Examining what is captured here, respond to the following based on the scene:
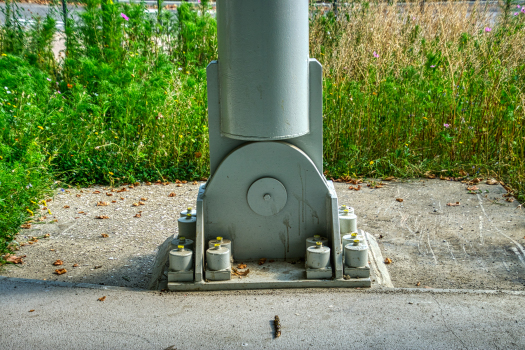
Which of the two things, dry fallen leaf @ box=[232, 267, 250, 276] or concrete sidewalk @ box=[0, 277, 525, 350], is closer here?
concrete sidewalk @ box=[0, 277, 525, 350]

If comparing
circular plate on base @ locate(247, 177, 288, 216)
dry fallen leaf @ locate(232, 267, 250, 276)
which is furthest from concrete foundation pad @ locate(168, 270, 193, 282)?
circular plate on base @ locate(247, 177, 288, 216)

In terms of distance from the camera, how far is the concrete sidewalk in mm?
2369

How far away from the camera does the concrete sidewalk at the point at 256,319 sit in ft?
7.77

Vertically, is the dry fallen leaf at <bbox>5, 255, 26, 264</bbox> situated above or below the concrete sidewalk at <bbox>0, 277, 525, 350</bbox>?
above

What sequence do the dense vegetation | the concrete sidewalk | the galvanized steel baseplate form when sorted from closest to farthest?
the concrete sidewalk
the galvanized steel baseplate
the dense vegetation

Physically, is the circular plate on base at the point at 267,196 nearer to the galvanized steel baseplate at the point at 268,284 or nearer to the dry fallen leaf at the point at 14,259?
the galvanized steel baseplate at the point at 268,284

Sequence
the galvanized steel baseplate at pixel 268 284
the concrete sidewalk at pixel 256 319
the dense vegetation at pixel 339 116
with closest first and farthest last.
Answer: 1. the concrete sidewalk at pixel 256 319
2. the galvanized steel baseplate at pixel 268 284
3. the dense vegetation at pixel 339 116

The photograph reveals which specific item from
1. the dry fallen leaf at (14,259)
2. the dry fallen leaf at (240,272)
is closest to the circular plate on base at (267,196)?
the dry fallen leaf at (240,272)

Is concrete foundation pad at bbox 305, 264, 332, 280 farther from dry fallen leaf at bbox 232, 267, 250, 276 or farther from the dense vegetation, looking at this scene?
the dense vegetation

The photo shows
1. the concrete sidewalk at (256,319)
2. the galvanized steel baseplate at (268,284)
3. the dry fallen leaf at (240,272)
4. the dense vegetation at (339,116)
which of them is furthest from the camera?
the dense vegetation at (339,116)

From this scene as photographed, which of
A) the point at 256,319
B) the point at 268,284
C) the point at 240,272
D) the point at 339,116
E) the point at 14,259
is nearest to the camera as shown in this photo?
the point at 256,319

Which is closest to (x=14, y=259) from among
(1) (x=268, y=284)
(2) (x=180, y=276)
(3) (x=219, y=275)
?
(2) (x=180, y=276)

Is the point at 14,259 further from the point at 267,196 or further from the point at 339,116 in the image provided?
the point at 339,116

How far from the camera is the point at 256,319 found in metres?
2.58
